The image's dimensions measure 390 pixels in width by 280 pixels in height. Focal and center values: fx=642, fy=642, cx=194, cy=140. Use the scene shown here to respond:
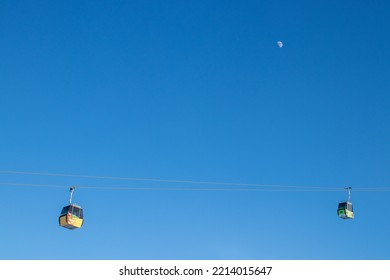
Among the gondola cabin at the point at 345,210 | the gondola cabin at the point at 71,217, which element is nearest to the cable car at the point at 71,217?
the gondola cabin at the point at 71,217

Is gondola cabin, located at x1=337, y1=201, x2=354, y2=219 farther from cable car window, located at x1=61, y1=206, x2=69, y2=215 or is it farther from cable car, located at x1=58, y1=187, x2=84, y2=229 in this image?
cable car window, located at x1=61, y1=206, x2=69, y2=215

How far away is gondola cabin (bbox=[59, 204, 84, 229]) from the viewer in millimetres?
27812

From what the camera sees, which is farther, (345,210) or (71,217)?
(345,210)

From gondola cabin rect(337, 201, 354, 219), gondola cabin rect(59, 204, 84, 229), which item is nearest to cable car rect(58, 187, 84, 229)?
gondola cabin rect(59, 204, 84, 229)

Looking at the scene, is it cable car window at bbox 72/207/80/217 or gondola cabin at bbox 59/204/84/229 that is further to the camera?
cable car window at bbox 72/207/80/217

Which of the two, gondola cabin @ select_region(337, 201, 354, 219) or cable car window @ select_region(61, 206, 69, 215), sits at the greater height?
gondola cabin @ select_region(337, 201, 354, 219)

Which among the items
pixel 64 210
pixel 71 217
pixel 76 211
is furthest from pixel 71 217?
pixel 64 210

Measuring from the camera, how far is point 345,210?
3069 centimetres

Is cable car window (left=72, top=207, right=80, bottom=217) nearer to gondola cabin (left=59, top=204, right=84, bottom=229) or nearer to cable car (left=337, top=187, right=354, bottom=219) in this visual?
gondola cabin (left=59, top=204, right=84, bottom=229)

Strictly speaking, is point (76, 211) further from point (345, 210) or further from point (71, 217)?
point (345, 210)

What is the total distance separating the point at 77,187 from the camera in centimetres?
2873
